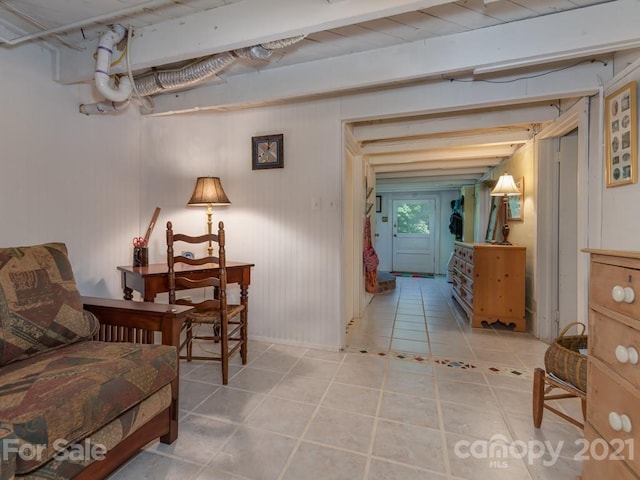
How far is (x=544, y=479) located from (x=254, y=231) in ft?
8.25

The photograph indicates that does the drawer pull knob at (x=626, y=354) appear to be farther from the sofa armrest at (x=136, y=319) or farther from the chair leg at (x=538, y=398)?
the sofa armrest at (x=136, y=319)

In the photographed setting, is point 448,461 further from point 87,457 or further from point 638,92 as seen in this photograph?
point 638,92

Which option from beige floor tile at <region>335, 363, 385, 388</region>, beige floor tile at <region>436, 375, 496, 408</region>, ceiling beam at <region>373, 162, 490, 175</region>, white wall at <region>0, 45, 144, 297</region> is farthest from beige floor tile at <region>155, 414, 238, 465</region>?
ceiling beam at <region>373, 162, 490, 175</region>

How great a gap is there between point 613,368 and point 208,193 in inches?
107

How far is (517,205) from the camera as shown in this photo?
3.60 meters

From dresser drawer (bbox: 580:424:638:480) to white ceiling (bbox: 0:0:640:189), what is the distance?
1.87m

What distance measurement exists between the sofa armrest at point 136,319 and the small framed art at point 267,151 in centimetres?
158

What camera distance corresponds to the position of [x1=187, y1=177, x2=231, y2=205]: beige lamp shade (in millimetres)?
2688

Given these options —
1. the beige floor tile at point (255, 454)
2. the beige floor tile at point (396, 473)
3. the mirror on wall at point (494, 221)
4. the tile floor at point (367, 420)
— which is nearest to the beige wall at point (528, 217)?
the mirror on wall at point (494, 221)

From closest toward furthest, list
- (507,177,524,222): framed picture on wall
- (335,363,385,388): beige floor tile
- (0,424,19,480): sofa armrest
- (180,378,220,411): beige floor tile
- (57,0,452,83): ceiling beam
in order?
1. (0,424,19,480): sofa armrest
2. (57,0,452,83): ceiling beam
3. (180,378,220,411): beige floor tile
4. (335,363,385,388): beige floor tile
5. (507,177,524,222): framed picture on wall

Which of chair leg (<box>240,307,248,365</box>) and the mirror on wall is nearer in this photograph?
chair leg (<box>240,307,248,365</box>)

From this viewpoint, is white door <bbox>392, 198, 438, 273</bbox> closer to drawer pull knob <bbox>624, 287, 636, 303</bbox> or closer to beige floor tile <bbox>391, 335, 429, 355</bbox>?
beige floor tile <bbox>391, 335, 429, 355</bbox>

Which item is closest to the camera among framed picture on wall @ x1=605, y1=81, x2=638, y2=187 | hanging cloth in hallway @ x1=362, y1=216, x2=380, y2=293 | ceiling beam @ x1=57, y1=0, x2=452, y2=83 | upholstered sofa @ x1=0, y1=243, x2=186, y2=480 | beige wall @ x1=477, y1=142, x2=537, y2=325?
upholstered sofa @ x1=0, y1=243, x2=186, y2=480

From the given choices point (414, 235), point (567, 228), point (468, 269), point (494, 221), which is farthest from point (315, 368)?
point (414, 235)
